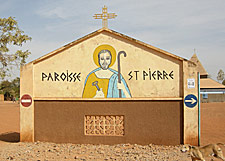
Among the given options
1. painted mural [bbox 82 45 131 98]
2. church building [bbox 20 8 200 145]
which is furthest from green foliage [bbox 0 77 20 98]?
painted mural [bbox 82 45 131 98]

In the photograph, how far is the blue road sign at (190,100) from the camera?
10.3m

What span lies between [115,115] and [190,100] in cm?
302

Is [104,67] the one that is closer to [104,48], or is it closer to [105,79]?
[105,79]

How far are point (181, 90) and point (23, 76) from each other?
6.78 meters

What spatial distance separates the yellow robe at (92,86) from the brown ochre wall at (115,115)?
342 mm

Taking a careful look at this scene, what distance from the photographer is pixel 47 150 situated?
10.1 meters

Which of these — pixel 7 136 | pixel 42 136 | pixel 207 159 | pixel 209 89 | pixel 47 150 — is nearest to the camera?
pixel 207 159

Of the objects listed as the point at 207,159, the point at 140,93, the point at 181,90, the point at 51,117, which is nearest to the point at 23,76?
the point at 51,117

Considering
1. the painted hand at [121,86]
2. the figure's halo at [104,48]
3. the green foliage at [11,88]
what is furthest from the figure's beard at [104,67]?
the green foliage at [11,88]

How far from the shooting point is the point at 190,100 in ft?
33.9

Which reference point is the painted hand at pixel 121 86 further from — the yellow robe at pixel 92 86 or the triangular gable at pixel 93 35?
the triangular gable at pixel 93 35

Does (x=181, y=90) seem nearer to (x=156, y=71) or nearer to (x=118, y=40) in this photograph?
(x=156, y=71)

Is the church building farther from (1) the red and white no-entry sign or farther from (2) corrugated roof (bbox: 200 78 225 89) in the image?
(2) corrugated roof (bbox: 200 78 225 89)

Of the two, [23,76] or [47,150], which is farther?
[23,76]
